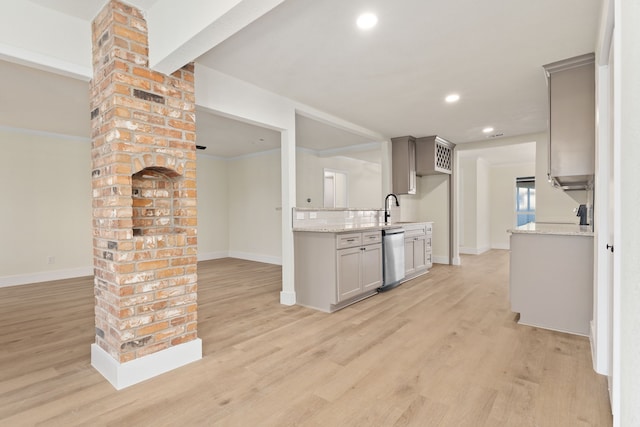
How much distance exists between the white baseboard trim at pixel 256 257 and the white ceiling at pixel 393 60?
9.89ft

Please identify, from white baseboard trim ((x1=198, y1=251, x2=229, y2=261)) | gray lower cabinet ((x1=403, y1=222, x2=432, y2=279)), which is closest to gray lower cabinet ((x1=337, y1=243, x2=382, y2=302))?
→ gray lower cabinet ((x1=403, y1=222, x2=432, y2=279))

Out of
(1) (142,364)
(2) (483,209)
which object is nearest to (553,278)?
(1) (142,364)

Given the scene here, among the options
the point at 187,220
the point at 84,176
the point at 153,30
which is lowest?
the point at 187,220

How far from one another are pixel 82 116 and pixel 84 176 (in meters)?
1.68

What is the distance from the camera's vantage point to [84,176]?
5.62 meters

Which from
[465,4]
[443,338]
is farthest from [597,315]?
[465,4]

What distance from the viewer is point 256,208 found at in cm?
712

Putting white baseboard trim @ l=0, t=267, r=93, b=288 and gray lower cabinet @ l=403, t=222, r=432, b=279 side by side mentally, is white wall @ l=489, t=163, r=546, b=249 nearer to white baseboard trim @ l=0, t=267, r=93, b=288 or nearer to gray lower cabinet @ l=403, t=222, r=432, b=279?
gray lower cabinet @ l=403, t=222, r=432, b=279

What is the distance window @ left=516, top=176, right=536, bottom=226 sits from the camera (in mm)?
8648

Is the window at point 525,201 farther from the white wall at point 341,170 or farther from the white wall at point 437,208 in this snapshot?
the white wall at point 341,170

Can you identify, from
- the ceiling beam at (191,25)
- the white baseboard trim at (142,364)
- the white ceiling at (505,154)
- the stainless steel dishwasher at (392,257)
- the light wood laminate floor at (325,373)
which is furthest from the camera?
the white ceiling at (505,154)

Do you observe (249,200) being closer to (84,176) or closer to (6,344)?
(84,176)

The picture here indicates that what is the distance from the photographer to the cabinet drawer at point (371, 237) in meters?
3.96

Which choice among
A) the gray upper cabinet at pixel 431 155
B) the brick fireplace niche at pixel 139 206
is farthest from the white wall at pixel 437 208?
the brick fireplace niche at pixel 139 206
